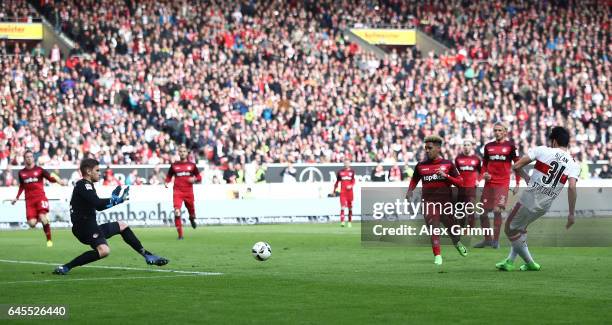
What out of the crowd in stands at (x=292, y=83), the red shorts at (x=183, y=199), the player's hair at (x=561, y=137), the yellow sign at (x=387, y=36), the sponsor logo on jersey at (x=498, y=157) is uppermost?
the yellow sign at (x=387, y=36)

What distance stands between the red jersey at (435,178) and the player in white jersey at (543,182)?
1.80 meters

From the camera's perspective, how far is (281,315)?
38.7ft

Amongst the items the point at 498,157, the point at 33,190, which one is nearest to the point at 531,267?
the point at 498,157

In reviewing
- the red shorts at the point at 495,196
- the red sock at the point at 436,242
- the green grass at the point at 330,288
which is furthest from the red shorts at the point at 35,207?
the red sock at the point at 436,242

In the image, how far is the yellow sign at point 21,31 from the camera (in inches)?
1886

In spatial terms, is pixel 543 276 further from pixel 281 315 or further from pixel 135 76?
pixel 135 76

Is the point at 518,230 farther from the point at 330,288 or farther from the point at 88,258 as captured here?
the point at 88,258

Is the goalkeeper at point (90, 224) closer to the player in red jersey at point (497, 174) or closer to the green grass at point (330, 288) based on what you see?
the green grass at point (330, 288)

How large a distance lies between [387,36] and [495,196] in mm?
33691

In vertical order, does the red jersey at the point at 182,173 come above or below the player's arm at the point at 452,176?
below

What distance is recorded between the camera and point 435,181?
18562mm

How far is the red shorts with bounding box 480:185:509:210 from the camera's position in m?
23.5

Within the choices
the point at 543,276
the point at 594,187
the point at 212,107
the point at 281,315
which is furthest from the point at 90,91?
the point at 281,315

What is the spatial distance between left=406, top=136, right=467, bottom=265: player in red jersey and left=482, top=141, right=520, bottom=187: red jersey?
5031mm
